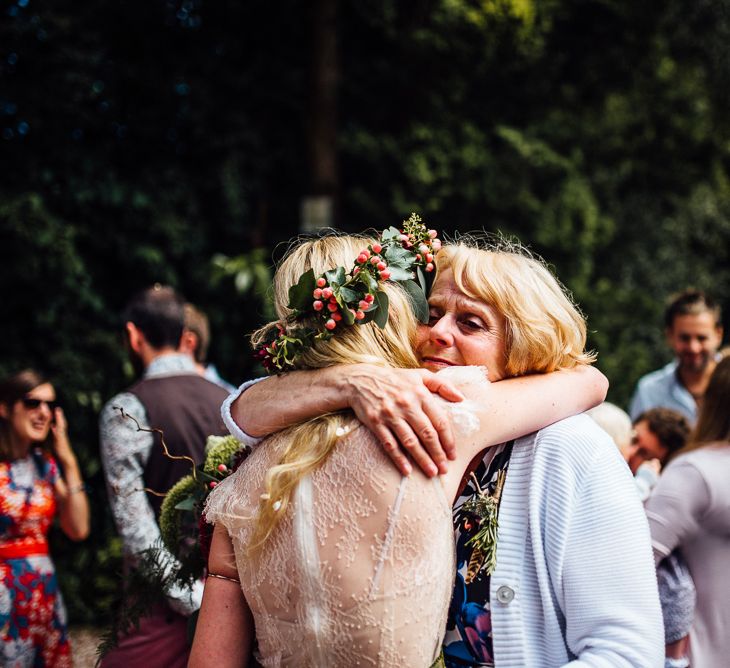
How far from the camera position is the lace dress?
4.93ft

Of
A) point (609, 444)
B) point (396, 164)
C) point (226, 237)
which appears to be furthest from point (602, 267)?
point (609, 444)

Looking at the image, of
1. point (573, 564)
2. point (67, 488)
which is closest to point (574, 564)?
point (573, 564)

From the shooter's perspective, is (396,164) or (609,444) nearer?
(609,444)

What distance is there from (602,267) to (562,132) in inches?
67.4

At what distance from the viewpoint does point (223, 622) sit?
65.9 inches

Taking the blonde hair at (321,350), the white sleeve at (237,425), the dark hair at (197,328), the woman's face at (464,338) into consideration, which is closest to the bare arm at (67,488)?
the dark hair at (197,328)

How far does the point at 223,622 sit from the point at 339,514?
0.41 m

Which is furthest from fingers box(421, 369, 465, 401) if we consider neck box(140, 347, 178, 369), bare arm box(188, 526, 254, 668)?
neck box(140, 347, 178, 369)

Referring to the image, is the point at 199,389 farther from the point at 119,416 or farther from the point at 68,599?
the point at 68,599

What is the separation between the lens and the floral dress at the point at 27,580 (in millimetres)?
3529

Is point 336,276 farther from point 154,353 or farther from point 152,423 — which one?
point 154,353

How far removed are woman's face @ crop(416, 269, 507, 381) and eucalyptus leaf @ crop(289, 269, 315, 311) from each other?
0.37 metres

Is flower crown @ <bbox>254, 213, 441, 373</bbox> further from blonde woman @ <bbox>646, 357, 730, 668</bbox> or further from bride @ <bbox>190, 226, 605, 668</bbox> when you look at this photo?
blonde woman @ <bbox>646, 357, 730, 668</bbox>

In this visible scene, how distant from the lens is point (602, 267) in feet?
29.9
